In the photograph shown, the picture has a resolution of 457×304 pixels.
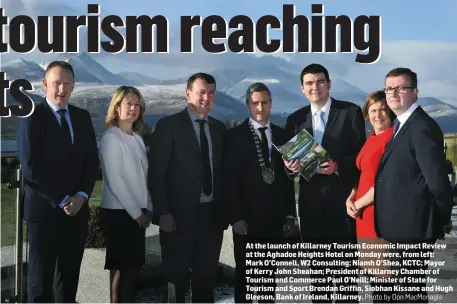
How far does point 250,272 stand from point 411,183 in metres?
1.40

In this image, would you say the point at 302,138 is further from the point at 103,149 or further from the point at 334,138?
the point at 103,149

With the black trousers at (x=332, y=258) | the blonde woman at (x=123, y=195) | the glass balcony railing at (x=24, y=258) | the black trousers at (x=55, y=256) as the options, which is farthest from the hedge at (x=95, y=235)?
the black trousers at (x=332, y=258)

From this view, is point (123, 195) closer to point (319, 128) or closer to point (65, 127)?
point (65, 127)

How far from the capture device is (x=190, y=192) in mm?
3770

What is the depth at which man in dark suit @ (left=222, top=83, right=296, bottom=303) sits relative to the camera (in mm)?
3744

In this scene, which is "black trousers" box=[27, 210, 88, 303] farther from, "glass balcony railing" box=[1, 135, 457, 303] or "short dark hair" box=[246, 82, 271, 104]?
"short dark hair" box=[246, 82, 271, 104]

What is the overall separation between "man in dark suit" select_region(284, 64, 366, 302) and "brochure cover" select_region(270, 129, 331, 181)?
0.11 meters

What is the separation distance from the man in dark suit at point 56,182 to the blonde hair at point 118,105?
221 mm

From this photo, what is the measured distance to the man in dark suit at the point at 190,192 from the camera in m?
3.77

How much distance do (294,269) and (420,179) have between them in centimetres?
167

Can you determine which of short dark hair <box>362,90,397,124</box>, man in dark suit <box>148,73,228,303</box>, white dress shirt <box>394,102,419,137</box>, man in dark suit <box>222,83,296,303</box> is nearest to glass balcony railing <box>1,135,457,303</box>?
man in dark suit <box>148,73,228,303</box>

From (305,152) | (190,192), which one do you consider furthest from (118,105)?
(305,152)

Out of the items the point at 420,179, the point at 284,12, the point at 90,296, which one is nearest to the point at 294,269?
the point at 420,179

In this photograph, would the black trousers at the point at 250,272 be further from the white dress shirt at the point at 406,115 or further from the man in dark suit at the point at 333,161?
the white dress shirt at the point at 406,115
